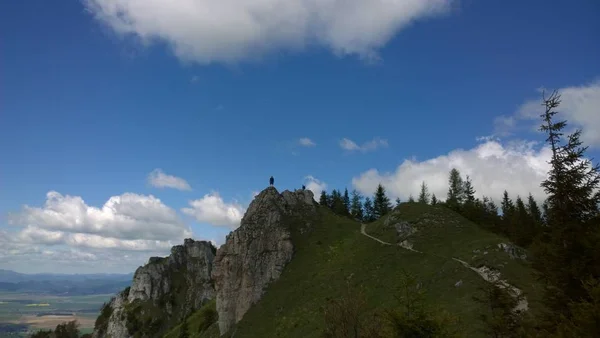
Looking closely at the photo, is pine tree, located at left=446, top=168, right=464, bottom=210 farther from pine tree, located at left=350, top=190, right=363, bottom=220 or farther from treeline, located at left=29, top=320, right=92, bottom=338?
treeline, located at left=29, top=320, right=92, bottom=338

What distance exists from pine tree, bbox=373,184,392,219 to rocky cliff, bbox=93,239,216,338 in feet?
230

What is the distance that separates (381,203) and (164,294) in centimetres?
9364

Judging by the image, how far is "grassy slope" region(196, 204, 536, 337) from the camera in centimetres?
5183

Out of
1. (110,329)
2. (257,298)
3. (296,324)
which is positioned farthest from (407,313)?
(110,329)

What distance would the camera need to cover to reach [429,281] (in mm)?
56406

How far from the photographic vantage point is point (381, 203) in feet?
501

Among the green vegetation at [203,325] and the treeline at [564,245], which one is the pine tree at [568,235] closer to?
the treeline at [564,245]

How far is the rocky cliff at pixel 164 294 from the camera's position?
146000 mm

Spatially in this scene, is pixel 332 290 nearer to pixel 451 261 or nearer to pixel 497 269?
pixel 451 261

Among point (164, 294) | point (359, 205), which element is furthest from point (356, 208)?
point (164, 294)

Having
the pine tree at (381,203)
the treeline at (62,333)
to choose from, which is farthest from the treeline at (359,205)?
the treeline at (62,333)

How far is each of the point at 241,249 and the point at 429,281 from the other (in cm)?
5230

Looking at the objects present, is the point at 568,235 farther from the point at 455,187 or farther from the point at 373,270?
the point at 455,187

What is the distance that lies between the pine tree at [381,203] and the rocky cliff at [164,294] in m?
70.0
